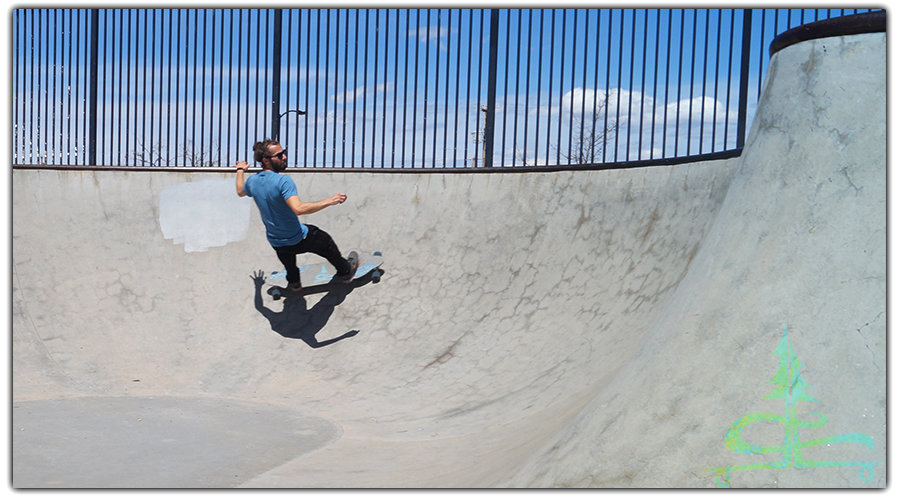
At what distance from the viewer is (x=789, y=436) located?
2.59 m

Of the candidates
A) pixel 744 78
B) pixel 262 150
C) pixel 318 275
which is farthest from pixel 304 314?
pixel 744 78

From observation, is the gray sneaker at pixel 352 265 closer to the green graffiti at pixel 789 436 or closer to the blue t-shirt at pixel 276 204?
the blue t-shirt at pixel 276 204

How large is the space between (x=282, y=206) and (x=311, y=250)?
60 cm

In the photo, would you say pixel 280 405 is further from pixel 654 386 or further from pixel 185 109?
pixel 185 109

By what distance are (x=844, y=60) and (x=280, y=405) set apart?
184 inches

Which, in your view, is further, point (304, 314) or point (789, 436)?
point (304, 314)

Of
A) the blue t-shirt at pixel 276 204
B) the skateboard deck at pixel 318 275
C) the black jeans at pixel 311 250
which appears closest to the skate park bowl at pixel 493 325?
the skateboard deck at pixel 318 275

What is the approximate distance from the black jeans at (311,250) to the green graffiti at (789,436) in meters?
4.18

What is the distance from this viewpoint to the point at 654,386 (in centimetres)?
293

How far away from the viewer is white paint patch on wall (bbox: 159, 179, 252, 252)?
7164 millimetres

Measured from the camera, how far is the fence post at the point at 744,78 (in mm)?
6223

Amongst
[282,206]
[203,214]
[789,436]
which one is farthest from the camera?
[203,214]

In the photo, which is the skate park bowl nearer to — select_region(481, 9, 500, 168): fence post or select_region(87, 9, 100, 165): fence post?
select_region(481, 9, 500, 168): fence post

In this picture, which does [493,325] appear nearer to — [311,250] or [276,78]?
[311,250]
